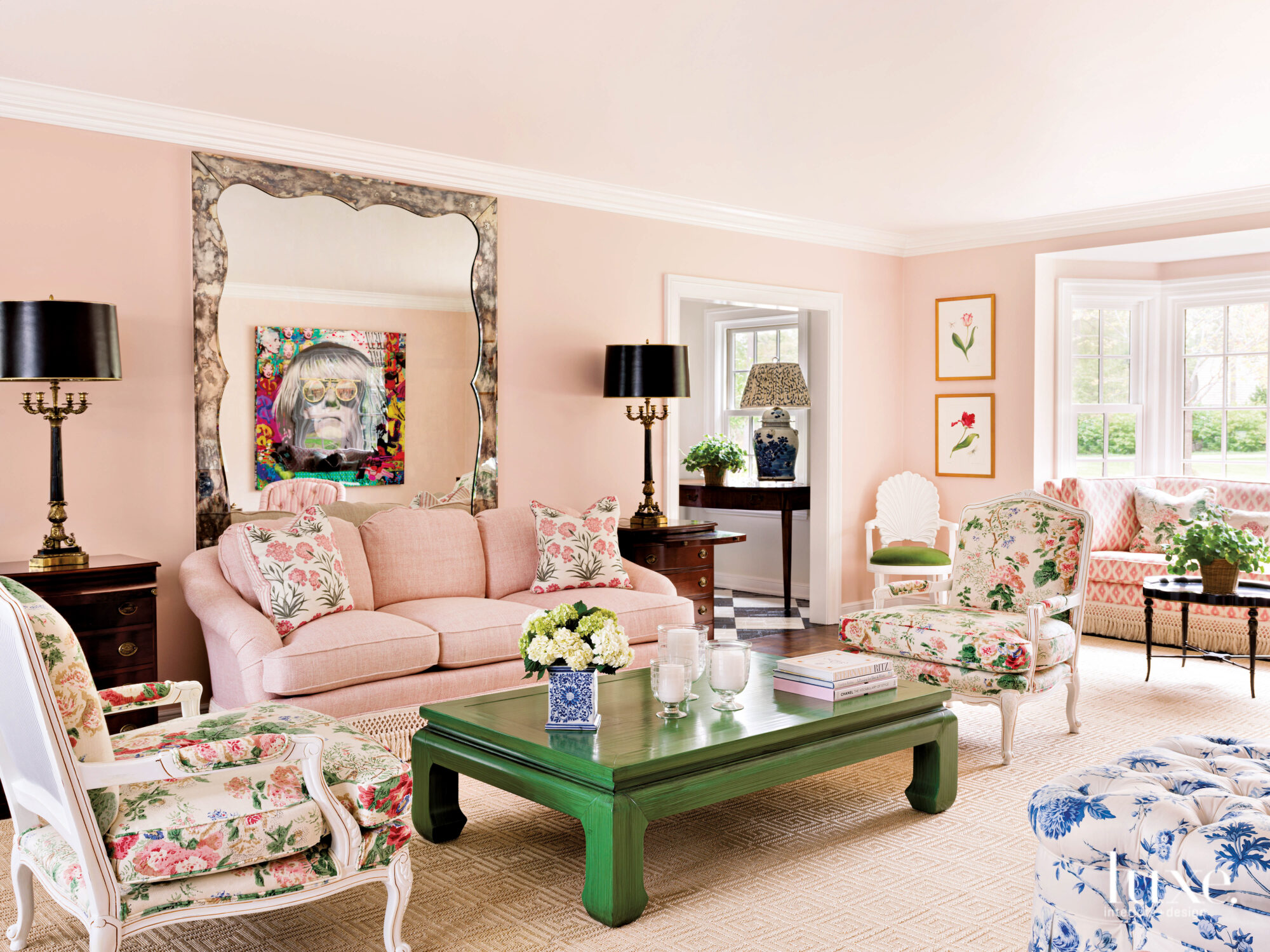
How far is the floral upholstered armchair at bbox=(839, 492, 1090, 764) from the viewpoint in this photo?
407 centimetres

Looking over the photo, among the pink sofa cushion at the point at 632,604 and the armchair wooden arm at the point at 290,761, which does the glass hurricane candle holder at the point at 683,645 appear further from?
the pink sofa cushion at the point at 632,604

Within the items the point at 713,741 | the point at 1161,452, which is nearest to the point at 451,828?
the point at 713,741

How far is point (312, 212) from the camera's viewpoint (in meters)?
4.79

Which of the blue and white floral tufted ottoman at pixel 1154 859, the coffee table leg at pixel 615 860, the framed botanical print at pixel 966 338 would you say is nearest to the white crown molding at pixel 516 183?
the framed botanical print at pixel 966 338

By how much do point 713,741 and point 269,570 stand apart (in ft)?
6.62

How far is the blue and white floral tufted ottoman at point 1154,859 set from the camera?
1.81m

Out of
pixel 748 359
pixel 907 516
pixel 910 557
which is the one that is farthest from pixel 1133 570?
pixel 748 359

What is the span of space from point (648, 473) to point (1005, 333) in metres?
2.80

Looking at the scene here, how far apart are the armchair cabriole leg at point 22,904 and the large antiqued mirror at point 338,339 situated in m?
2.12

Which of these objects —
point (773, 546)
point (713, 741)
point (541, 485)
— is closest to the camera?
point (713, 741)

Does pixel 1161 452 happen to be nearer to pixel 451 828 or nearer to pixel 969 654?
pixel 969 654

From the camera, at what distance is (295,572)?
4.06 meters

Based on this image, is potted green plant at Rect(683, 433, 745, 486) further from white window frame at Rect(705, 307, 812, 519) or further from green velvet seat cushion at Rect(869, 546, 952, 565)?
green velvet seat cushion at Rect(869, 546, 952, 565)

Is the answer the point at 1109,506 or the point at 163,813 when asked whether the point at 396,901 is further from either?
the point at 1109,506
